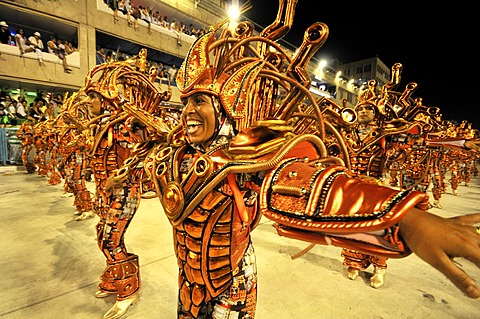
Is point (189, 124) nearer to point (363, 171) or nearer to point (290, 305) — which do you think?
point (290, 305)

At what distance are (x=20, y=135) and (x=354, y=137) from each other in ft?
41.8

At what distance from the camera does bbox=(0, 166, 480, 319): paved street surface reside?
2.36 m

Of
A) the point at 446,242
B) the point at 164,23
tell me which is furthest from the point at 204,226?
the point at 164,23

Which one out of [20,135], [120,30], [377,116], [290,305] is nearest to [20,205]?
[20,135]

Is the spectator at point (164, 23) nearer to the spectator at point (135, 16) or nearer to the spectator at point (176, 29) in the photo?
the spectator at point (176, 29)

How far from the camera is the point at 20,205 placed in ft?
19.0

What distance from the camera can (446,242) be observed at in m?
0.52

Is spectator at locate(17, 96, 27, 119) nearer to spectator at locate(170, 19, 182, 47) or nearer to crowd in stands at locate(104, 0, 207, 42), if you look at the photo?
crowd in stands at locate(104, 0, 207, 42)

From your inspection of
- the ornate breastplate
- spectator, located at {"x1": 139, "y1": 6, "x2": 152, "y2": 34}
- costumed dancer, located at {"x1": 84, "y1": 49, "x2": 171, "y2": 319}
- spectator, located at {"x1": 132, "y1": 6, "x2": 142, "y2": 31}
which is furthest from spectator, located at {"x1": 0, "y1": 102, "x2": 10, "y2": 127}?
the ornate breastplate

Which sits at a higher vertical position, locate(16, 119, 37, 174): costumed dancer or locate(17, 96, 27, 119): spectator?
locate(17, 96, 27, 119): spectator

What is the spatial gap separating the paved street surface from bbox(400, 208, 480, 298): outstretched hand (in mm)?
2146

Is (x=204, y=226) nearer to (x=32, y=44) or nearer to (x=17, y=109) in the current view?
(x=32, y=44)

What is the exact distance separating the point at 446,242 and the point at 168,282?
296cm

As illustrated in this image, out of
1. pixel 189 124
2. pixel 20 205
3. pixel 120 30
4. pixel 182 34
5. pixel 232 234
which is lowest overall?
pixel 20 205
